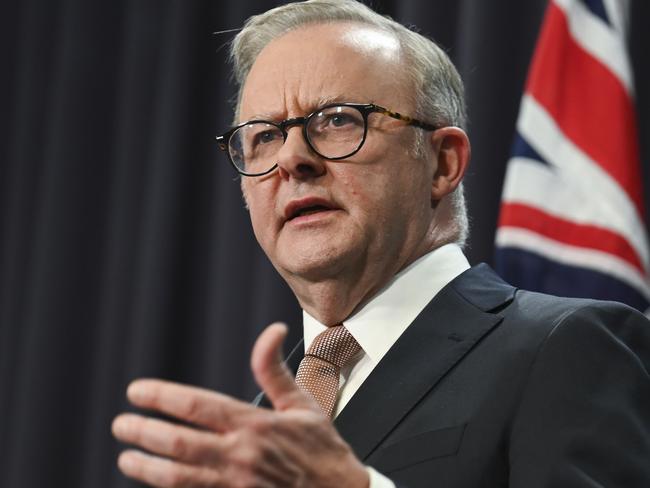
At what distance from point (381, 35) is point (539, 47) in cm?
64

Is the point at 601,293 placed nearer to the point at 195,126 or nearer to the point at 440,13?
the point at 440,13

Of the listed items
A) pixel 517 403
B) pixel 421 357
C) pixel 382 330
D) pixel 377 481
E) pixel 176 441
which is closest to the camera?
pixel 176 441

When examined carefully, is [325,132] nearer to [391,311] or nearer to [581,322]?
[391,311]

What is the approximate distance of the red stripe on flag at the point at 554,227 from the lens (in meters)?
2.03

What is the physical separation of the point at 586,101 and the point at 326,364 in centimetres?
103

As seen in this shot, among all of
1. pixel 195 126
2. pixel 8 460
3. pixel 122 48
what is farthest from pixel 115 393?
pixel 122 48

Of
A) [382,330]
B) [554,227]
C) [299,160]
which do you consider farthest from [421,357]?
[554,227]

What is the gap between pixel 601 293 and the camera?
2023 millimetres

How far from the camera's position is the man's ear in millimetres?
1604

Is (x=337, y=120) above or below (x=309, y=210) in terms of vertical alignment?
above

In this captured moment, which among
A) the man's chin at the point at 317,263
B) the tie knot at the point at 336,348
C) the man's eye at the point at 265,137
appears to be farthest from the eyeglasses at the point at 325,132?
the tie knot at the point at 336,348

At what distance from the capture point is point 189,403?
33.5 inches

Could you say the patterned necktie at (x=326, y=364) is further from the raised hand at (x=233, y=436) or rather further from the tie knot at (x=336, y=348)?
the raised hand at (x=233, y=436)

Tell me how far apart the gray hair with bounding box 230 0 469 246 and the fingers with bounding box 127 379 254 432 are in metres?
→ 0.78
